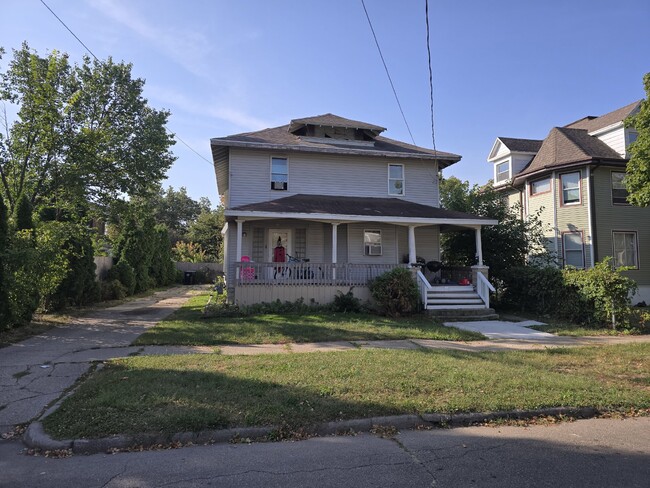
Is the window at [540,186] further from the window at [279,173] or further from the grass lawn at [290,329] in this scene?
the window at [279,173]

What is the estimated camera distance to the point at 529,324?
12102 millimetres

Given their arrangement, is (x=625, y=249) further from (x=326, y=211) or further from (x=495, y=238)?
(x=326, y=211)

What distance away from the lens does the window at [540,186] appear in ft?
65.0

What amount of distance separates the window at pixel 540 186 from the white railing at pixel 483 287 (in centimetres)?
834

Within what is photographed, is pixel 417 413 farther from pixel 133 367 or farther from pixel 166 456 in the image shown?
pixel 133 367

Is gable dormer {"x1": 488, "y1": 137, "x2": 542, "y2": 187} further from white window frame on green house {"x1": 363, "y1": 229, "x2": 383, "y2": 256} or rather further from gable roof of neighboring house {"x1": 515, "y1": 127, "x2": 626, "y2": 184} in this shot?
white window frame on green house {"x1": 363, "y1": 229, "x2": 383, "y2": 256}

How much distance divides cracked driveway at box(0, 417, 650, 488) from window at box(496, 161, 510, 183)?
20.2 metres

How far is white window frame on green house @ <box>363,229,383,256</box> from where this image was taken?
1678cm

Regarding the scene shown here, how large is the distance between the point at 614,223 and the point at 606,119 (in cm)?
598

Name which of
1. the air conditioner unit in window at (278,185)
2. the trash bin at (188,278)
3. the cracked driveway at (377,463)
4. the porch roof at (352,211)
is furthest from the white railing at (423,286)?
the trash bin at (188,278)

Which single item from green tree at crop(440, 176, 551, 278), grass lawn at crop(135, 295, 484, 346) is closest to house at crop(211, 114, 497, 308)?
green tree at crop(440, 176, 551, 278)

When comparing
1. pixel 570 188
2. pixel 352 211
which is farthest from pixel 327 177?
pixel 570 188

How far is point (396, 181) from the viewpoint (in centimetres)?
1762

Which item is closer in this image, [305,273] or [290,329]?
[290,329]
